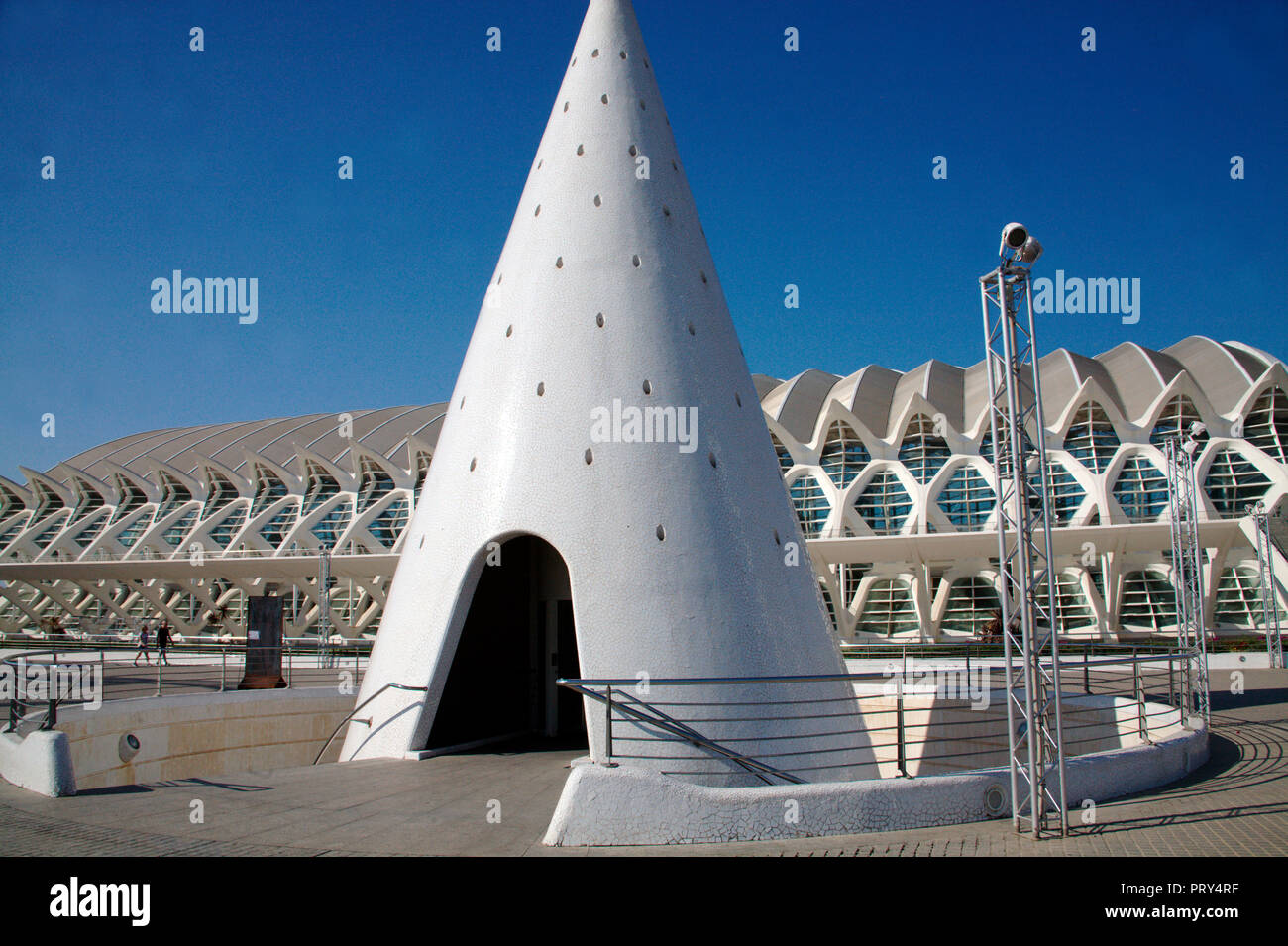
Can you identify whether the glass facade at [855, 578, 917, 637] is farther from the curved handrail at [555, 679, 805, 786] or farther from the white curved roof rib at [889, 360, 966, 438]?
the curved handrail at [555, 679, 805, 786]

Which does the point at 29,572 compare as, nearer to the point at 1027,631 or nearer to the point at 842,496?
the point at 842,496

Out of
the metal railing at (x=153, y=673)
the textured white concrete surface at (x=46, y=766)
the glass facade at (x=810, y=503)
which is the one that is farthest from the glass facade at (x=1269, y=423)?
the textured white concrete surface at (x=46, y=766)

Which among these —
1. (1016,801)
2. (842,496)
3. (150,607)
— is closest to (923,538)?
(842,496)

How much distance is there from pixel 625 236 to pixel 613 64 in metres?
2.80

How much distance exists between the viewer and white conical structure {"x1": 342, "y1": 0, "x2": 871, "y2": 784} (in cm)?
846

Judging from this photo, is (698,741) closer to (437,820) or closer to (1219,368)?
(437,820)

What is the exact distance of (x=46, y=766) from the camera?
24.2 ft

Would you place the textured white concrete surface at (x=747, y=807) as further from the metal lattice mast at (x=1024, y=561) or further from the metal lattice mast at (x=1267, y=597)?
the metal lattice mast at (x=1267, y=597)

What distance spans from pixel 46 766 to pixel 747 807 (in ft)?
19.3

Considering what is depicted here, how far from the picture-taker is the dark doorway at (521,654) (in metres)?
11.2

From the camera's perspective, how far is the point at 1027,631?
20.5 ft

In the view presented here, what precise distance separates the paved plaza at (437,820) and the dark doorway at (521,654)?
2005mm

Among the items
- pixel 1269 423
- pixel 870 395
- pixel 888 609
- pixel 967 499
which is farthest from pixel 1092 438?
pixel 888 609

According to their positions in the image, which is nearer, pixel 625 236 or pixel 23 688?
pixel 625 236
